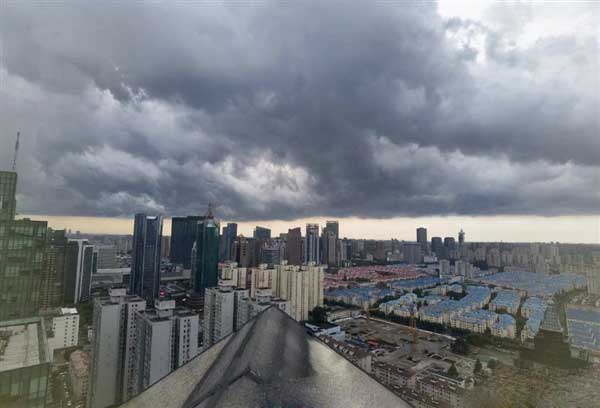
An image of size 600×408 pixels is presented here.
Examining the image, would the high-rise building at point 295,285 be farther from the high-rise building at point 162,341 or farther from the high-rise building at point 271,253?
the high-rise building at point 271,253

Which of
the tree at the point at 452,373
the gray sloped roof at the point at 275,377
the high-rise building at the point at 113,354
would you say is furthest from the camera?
the tree at the point at 452,373

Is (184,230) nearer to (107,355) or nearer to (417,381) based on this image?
(107,355)

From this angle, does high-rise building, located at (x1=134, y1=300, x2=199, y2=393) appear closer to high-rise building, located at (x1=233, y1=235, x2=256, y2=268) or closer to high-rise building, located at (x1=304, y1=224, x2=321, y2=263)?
high-rise building, located at (x1=233, y1=235, x2=256, y2=268)

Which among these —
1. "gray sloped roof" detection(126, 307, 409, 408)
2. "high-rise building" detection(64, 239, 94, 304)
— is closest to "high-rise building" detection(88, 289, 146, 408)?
"gray sloped roof" detection(126, 307, 409, 408)

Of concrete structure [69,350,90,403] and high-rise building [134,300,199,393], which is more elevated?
high-rise building [134,300,199,393]

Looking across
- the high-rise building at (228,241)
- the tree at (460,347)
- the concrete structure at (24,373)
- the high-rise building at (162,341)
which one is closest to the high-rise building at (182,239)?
the high-rise building at (228,241)

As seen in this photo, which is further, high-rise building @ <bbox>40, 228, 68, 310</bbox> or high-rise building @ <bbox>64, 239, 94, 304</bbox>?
high-rise building @ <bbox>64, 239, 94, 304</bbox>
